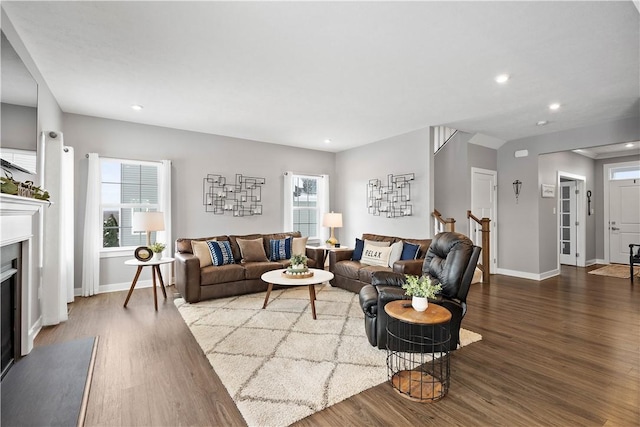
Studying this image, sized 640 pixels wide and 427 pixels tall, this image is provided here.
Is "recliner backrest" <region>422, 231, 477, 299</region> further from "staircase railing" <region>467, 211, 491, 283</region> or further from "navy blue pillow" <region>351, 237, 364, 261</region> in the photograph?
"staircase railing" <region>467, 211, 491, 283</region>

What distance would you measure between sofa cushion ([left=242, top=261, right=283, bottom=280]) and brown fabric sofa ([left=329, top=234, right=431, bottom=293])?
0.95 metres

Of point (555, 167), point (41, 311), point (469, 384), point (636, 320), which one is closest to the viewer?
point (469, 384)

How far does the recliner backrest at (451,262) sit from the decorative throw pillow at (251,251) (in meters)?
2.78

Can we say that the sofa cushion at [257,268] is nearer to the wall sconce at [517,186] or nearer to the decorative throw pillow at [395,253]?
the decorative throw pillow at [395,253]

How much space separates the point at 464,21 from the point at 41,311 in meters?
4.87

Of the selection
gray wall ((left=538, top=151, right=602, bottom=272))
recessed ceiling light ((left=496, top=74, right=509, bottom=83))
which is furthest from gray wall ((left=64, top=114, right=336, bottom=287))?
gray wall ((left=538, top=151, right=602, bottom=272))

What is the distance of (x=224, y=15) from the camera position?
7.32 ft

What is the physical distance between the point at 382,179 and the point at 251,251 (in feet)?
9.13

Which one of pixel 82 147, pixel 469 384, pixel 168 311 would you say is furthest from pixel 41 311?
pixel 469 384

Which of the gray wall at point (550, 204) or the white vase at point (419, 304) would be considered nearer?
the white vase at point (419, 304)

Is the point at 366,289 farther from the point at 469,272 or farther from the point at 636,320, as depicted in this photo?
the point at 636,320

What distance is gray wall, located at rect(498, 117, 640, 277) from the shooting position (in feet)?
17.3

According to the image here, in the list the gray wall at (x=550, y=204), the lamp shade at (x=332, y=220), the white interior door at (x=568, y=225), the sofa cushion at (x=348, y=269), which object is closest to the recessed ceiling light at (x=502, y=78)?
the sofa cushion at (x=348, y=269)

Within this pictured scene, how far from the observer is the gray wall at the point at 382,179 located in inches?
200
